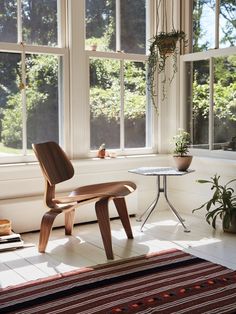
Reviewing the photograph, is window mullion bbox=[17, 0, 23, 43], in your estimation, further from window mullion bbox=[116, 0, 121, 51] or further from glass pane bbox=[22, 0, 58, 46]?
window mullion bbox=[116, 0, 121, 51]

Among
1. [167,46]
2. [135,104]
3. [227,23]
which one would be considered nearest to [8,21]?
[167,46]

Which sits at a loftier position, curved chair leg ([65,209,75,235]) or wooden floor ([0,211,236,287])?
curved chair leg ([65,209,75,235])

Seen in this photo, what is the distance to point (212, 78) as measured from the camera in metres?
4.96

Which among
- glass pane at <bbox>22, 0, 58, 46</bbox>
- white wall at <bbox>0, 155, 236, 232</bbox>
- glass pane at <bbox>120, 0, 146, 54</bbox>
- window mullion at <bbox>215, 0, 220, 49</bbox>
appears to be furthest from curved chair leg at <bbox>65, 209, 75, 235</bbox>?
window mullion at <bbox>215, 0, 220, 49</bbox>

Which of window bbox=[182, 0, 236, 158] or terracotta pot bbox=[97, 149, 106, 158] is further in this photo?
terracotta pot bbox=[97, 149, 106, 158]

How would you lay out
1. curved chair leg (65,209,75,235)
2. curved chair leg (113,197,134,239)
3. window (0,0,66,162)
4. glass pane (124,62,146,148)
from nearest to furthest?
curved chair leg (113,197,134,239)
curved chair leg (65,209,75,235)
window (0,0,66,162)
glass pane (124,62,146,148)

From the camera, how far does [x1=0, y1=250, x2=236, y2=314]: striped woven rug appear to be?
2.70 metres

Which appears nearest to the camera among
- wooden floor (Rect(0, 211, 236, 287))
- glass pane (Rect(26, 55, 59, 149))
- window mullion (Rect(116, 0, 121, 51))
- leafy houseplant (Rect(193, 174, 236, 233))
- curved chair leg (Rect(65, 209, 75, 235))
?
wooden floor (Rect(0, 211, 236, 287))

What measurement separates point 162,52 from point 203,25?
74 centimetres

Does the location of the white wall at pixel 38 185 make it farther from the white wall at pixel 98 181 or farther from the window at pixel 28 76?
the window at pixel 28 76

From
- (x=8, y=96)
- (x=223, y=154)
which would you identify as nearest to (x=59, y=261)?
(x=8, y=96)

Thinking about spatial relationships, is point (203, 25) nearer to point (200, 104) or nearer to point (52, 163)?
point (200, 104)

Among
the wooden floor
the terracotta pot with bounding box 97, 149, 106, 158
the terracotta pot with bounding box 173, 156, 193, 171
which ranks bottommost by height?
the wooden floor

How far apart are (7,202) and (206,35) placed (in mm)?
2917
